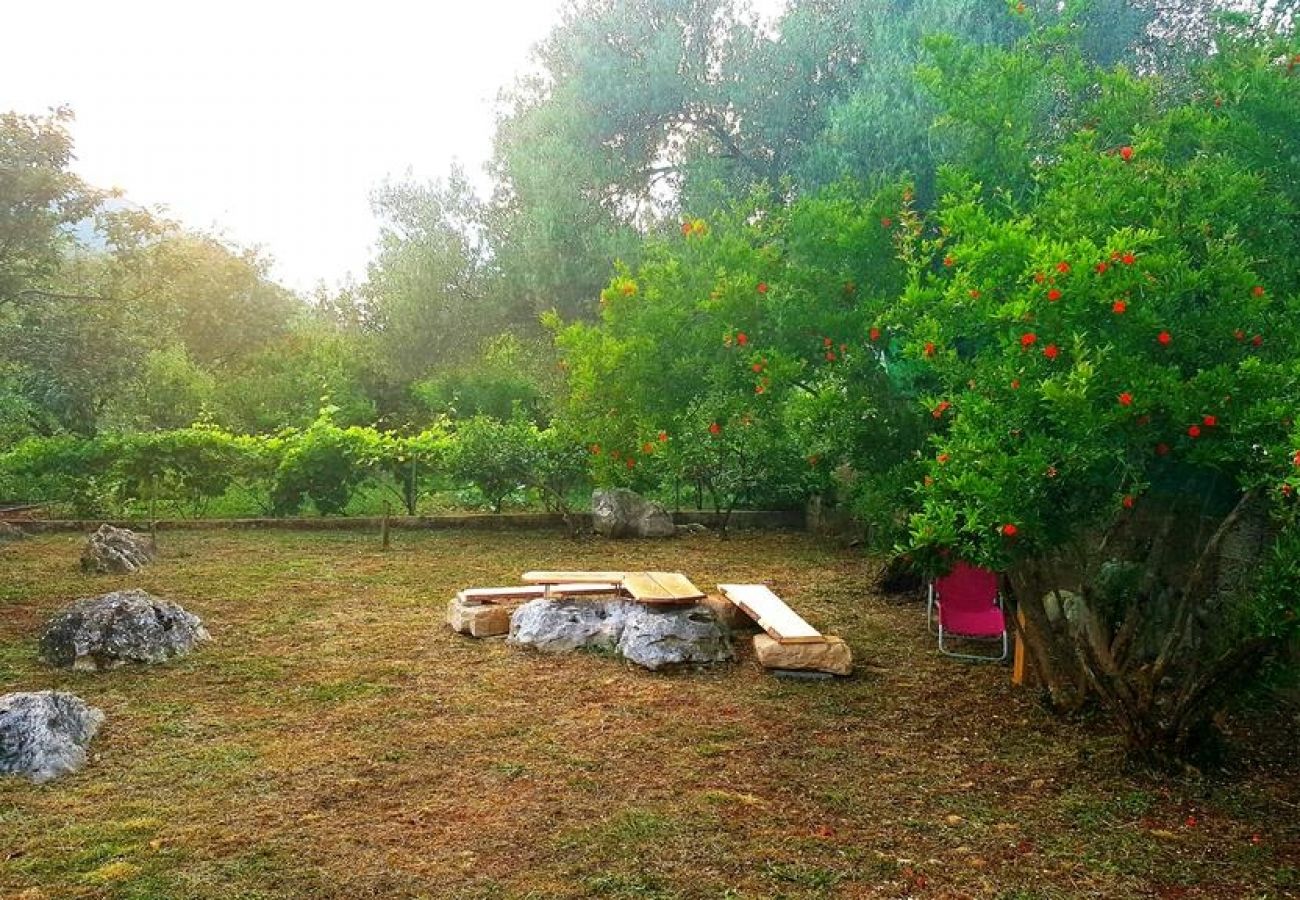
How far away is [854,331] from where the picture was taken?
5.12 m

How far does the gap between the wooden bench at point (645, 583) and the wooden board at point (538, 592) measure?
0.06 meters

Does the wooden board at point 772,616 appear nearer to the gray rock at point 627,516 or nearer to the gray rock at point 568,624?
the gray rock at point 568,624

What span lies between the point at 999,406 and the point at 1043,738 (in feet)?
5.10

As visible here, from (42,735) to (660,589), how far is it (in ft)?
10.1

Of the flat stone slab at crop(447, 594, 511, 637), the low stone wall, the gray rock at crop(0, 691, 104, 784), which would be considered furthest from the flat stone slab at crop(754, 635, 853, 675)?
the low stone wall

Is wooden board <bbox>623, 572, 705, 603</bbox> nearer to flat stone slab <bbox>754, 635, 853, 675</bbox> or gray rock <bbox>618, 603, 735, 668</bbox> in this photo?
gray rock <bbox>618, 603, 735, 668</bbox>

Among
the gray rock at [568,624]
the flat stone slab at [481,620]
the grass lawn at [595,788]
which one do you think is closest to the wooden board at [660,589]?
the gray rock at [568,624]

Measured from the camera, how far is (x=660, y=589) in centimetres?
571

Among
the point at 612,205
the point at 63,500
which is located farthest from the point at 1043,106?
the point at 63,500

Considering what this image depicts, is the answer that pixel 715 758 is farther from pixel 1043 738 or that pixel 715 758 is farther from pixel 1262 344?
pixel 1262 344

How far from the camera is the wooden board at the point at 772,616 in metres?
5.14

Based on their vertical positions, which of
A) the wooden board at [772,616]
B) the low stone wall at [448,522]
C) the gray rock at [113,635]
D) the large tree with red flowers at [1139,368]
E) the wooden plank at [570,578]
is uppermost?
the large tree with red flowers at [1139,368]

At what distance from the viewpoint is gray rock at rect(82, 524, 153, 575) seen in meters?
7.91

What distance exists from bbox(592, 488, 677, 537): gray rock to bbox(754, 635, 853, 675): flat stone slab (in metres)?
5.53
